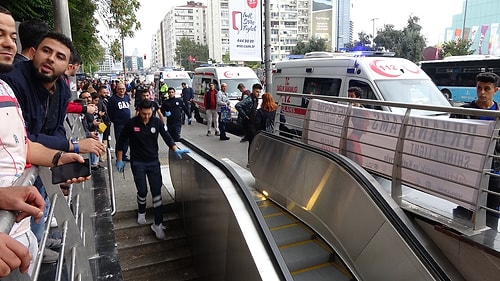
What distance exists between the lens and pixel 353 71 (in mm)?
7766

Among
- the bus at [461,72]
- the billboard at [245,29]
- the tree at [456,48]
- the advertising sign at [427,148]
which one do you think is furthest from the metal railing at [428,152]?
the tree at [456,48]

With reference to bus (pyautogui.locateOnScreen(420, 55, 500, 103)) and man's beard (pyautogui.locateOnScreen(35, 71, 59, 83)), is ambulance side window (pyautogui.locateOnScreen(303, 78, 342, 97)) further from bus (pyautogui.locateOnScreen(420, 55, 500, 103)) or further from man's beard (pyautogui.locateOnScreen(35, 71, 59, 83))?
bus (pyautogui.locateOnScreen(420, 55, 500, 103))

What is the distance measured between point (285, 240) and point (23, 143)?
3574mm

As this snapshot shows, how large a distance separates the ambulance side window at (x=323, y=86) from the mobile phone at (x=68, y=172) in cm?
687

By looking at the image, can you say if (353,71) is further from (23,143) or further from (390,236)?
(23,143)

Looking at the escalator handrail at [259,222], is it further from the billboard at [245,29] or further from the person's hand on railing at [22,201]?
the billboard at [245,29]

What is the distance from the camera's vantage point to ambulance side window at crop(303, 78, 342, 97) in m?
8.19

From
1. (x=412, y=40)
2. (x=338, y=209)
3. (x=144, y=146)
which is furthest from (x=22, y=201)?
(x=412, y=40)

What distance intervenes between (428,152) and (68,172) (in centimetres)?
300

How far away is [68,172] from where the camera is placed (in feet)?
6.16

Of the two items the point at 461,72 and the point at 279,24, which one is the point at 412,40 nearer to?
the point at 461,72

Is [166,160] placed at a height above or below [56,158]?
below

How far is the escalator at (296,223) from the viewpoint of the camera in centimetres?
316

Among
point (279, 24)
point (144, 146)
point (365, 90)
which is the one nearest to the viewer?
point (144, 146)
